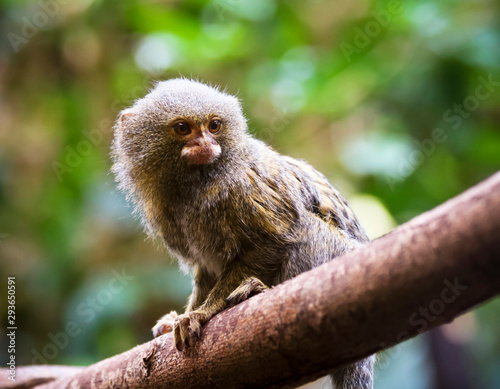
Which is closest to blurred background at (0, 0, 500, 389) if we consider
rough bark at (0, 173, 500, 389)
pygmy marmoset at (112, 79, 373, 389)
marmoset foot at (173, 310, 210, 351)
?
pygmy marmoset at (112, 79, 373, 389)

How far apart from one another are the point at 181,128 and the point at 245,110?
2684 millimetres

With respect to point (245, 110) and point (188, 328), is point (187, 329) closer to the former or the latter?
point (188, 328)

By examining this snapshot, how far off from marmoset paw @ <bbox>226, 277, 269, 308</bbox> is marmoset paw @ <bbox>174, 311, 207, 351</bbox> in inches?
6.1

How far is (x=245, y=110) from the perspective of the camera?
5660 millimetres

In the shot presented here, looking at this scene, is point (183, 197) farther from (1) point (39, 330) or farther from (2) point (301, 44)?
(1) point (39, 330)

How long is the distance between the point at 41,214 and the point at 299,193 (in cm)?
362

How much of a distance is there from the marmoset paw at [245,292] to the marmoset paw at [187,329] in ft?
0.51

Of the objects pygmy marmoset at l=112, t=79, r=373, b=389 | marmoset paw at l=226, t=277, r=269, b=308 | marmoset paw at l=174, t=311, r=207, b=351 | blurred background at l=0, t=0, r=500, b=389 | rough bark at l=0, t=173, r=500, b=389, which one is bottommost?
rough bark at l=0, t=173, r=500, b=389

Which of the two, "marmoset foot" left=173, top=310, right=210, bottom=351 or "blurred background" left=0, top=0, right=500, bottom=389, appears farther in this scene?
"blurred background" left=0, top=0, right=500, bottom=389

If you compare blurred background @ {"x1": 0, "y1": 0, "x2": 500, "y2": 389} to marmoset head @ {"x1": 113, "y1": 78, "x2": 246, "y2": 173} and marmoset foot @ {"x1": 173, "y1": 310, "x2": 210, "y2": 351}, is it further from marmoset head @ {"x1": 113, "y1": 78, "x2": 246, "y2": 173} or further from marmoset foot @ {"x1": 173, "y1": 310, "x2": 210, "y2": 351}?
marmoset foot @ {"x1": 173, "y1": 310, "x2": 210, "y2": 351}

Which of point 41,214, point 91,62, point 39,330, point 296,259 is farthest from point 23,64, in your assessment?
point 296,259

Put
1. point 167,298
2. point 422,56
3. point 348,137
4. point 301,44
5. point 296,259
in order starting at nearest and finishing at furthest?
point 296,259 < point 422,56 < point 167,298 < point 301,44 < point 348,137

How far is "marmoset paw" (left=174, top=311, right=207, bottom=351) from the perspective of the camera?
2.51 meters

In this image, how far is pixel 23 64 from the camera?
22.3ft
